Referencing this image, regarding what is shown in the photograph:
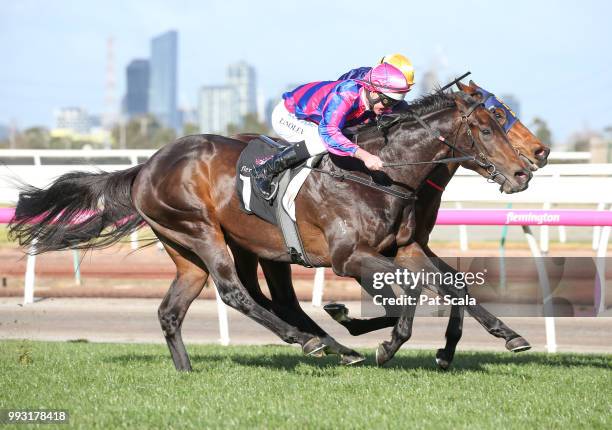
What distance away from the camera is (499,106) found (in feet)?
18.1

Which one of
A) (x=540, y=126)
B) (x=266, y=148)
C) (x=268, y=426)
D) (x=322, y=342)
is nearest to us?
(x=268, y=426)

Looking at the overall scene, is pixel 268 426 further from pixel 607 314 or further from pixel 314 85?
pixel 607 314

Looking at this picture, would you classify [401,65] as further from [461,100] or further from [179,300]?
[179,300]

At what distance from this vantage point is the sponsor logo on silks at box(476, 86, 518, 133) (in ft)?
18.0

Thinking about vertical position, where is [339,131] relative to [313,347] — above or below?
above

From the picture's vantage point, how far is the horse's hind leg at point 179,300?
585cm

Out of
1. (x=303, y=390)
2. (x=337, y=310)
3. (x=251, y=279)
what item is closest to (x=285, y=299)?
(x=251, y=279)

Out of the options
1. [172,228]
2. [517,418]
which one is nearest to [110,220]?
[172,228]

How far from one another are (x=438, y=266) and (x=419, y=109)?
3.22 feet

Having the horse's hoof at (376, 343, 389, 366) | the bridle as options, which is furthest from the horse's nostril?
the horse's hoof at (376, 343, 389, 366)

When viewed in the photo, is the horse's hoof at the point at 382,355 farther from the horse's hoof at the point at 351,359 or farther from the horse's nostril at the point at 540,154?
the horse's nostril at the point at 540,154

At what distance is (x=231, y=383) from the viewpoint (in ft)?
17.0

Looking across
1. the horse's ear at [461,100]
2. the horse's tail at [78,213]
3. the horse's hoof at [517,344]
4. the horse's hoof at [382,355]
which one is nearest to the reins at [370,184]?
the horse's ear at [461,100]

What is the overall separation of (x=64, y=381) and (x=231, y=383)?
3.16 feet
